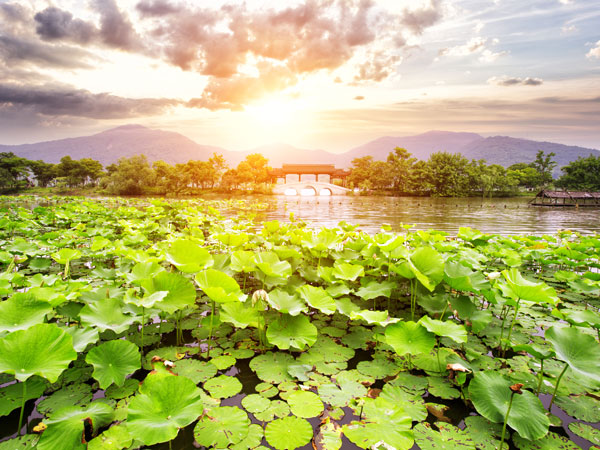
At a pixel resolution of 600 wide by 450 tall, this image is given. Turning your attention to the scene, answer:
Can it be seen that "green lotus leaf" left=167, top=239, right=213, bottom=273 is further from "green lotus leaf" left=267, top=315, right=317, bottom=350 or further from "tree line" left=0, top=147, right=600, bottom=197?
"tree line" left=0, top=147, right=600, bottom=197

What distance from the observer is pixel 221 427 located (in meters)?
1.90

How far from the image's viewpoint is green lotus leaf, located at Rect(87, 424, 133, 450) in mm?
1688

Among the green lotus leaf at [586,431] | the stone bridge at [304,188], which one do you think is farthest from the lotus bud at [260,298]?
the stone bridge at [304,188]

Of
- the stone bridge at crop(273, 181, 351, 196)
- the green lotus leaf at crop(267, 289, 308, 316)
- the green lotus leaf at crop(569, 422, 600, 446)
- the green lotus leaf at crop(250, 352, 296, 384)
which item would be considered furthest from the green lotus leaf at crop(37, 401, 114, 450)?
the stone bridge at crop(273, 181, 351, 196)

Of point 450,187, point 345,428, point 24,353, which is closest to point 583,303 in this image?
point 345,428

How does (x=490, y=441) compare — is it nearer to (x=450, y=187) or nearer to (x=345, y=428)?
(x=345, y=428)

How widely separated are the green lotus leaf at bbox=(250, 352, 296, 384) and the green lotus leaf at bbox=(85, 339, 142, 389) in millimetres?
923

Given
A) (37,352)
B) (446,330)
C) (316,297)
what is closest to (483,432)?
(446,330)

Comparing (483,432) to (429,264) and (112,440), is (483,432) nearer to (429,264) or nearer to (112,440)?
(429,264)

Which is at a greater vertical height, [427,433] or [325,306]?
[325,306]

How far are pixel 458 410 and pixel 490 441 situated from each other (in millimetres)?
341

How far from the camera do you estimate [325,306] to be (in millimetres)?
2754

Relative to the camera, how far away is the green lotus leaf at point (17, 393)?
6.35ft

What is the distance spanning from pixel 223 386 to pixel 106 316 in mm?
1056
